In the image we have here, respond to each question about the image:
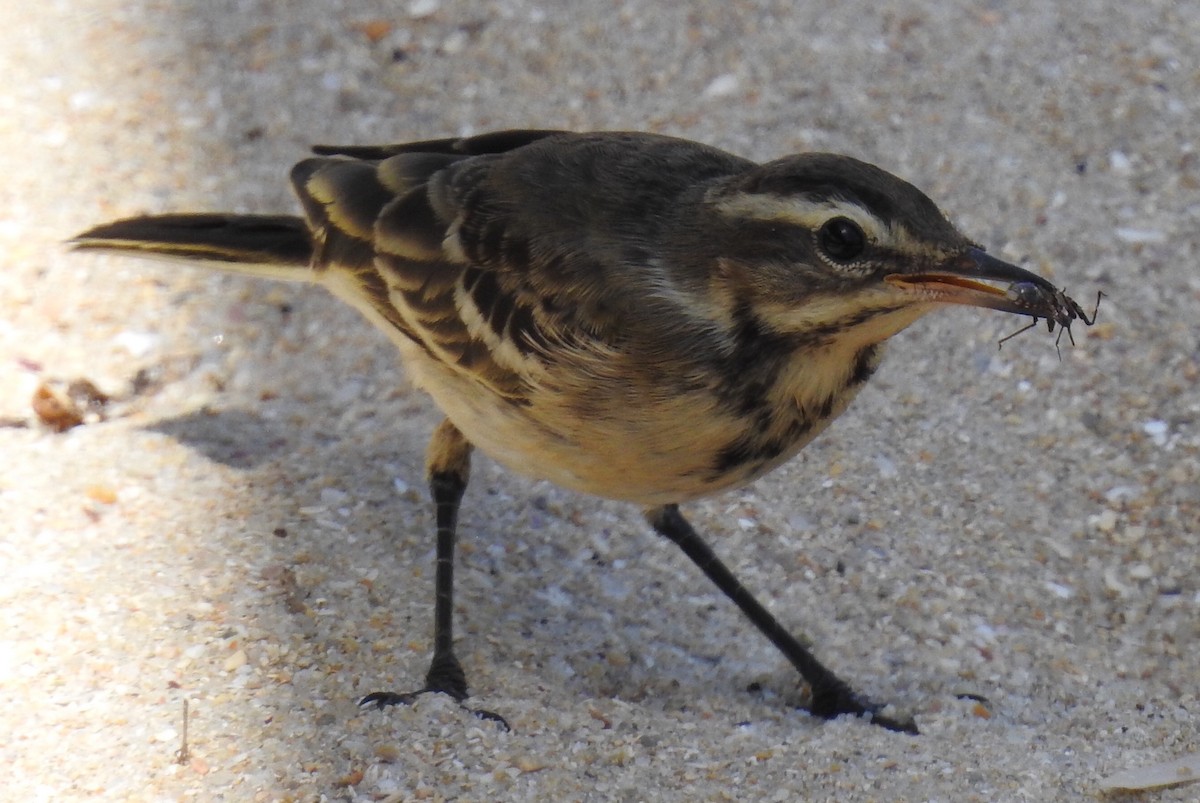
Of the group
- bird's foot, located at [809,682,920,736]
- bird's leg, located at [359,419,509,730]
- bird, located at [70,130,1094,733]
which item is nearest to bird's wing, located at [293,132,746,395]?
bird, located at [70,130,1094,733]

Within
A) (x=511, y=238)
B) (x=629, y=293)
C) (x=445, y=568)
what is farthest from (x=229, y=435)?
(x=629, y=293)

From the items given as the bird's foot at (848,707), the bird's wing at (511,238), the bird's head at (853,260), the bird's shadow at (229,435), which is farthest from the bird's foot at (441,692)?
the bird's head at (853,260)

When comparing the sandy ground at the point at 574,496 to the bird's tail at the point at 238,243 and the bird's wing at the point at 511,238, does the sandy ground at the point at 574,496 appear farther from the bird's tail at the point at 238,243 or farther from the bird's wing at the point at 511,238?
the bird's wing at the point at 511,238

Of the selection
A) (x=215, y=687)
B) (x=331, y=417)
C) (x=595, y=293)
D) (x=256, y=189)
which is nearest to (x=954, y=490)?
(x=595, y=293)

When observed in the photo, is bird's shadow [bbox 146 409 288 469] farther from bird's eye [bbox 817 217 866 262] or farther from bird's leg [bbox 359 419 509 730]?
bird's eye [bbox 817 217 866 262]

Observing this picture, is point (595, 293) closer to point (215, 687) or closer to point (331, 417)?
point (215, 687)

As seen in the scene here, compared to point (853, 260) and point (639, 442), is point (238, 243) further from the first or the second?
point (853, 260)
